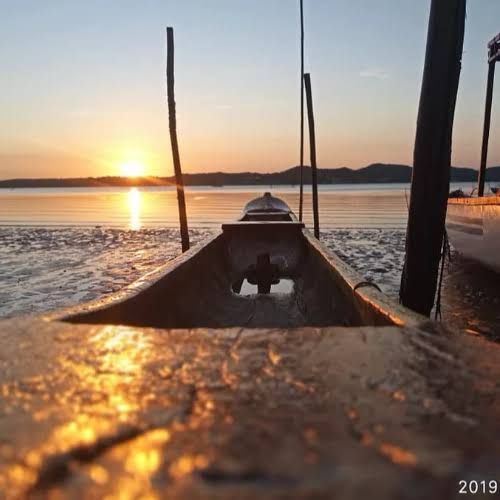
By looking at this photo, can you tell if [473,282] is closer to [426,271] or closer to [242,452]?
[426,271]

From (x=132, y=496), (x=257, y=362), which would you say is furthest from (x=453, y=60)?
(x=132, y=496)

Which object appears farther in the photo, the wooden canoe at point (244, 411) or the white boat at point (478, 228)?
the white boat at point (478, 228)

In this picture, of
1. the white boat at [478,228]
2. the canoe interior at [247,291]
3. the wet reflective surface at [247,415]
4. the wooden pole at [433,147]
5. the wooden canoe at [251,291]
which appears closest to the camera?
the wet reflective surface at [247,415]

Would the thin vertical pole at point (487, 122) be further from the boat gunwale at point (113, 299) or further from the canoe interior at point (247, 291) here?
A: the boat gunwale at point (113, 299)

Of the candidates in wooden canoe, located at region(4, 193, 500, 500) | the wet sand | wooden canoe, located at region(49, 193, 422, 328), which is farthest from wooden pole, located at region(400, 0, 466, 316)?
wooden canoe, located at region(4, 193, 500, 500)

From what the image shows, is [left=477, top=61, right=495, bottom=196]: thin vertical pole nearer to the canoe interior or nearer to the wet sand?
the wet sand

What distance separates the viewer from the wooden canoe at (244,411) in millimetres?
796

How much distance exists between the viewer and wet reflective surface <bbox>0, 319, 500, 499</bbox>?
0.80m

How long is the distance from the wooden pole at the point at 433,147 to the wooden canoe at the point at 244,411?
7.08ft

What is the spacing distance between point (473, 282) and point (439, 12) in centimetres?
566

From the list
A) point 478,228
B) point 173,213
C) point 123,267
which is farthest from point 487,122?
point 173,213

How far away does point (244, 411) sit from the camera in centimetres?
104

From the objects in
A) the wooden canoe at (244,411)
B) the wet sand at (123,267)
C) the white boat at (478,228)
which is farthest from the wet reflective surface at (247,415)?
the white boat at (478,228)

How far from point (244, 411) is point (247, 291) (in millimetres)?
5910
